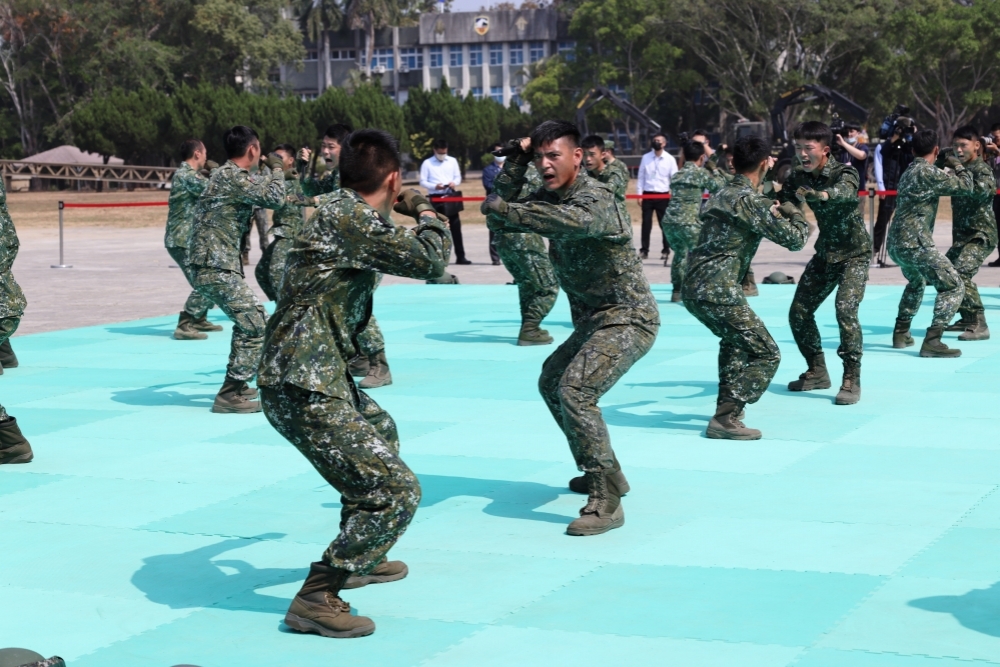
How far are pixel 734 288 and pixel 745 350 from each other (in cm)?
42

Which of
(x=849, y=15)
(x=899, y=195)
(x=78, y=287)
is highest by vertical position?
(x=849, y=15)

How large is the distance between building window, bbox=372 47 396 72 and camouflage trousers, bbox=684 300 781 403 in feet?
347

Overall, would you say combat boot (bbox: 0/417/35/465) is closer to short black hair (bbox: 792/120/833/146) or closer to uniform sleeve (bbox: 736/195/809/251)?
uniform sleeve (bbox: 736/195/809/251)

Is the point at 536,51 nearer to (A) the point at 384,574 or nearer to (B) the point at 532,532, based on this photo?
(B) the point at 532,532

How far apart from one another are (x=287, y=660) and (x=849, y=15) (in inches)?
2583

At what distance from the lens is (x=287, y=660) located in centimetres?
515

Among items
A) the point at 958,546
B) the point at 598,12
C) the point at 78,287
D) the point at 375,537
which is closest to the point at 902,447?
the point at 958,546

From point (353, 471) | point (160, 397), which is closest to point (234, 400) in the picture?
point (160, 397)

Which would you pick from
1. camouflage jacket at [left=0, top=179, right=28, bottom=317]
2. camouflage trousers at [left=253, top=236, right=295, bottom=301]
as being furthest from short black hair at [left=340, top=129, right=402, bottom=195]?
camouflage trousers at [left=253, top=236, right=295, bottom=301]

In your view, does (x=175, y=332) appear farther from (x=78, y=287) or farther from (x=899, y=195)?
(x=899, y=195)

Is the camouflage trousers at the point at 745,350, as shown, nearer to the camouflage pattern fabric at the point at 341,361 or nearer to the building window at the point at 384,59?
the camouflage pattern fabric at the point at 341,361

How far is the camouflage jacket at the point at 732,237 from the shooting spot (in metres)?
8.78

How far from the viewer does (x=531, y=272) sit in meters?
13.8

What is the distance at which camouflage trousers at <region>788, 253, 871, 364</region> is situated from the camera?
1038 cm
